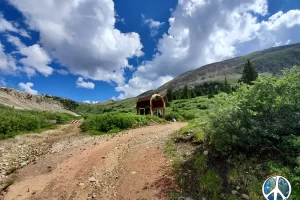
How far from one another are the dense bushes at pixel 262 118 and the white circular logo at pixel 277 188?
3.53m

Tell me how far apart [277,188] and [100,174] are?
6805 mm

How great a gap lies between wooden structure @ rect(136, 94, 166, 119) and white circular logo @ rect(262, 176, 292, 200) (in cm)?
2194

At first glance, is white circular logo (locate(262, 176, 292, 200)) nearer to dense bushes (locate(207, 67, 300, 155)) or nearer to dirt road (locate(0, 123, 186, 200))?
dense bushes (locate(207, 67, 300, 155))

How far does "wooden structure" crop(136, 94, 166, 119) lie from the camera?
85.6 ft

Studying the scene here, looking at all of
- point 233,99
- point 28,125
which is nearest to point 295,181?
point 233,99

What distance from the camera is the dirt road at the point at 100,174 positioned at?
7.62 meters

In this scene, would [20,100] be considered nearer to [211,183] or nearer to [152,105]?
[152,105]

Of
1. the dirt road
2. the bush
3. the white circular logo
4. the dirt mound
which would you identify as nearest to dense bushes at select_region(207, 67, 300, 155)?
the dirt road

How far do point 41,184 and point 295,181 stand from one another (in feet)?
26.5

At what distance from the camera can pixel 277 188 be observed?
3750 millimetres

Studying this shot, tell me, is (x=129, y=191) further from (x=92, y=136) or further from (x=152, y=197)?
(x=92, y=136)

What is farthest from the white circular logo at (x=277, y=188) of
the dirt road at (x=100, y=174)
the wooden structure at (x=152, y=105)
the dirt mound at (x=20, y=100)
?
the dirt mound at (x=20, y=100)

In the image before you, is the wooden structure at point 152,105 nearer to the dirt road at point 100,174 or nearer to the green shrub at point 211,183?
the dirt road at point 100,174

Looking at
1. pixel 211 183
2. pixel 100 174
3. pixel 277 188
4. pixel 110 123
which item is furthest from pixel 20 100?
pixel 277 188
